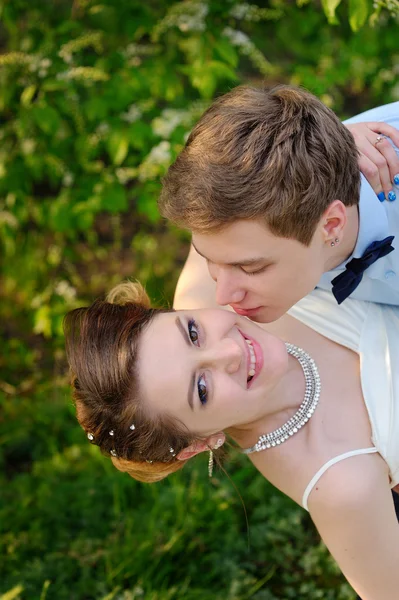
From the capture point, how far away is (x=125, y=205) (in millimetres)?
3439

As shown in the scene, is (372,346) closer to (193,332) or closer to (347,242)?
(347,242)

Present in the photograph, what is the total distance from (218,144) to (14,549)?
7.08 feet

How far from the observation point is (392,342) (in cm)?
250

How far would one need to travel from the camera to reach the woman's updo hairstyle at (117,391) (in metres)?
2.21

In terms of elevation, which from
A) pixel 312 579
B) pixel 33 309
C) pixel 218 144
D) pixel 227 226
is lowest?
pixel 312 579

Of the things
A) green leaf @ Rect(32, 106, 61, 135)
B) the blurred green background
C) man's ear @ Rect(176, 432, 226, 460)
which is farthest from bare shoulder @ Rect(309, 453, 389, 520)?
green leaf @ Rect(32, 106, 61, 135)

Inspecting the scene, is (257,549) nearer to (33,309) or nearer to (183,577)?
(183,577)

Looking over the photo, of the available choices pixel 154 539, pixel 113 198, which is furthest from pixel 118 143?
pixel 154 539

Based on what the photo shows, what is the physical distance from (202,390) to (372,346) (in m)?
0.65

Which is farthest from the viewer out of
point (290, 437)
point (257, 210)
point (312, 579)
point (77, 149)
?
point (77, 149)

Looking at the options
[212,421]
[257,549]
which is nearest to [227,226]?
[212,421]

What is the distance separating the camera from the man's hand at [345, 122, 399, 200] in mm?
2391

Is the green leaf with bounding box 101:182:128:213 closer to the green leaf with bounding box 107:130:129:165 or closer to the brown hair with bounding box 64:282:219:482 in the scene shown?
the green leaf with bounding box 107:130:129:165

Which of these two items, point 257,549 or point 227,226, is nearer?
point 227,226
